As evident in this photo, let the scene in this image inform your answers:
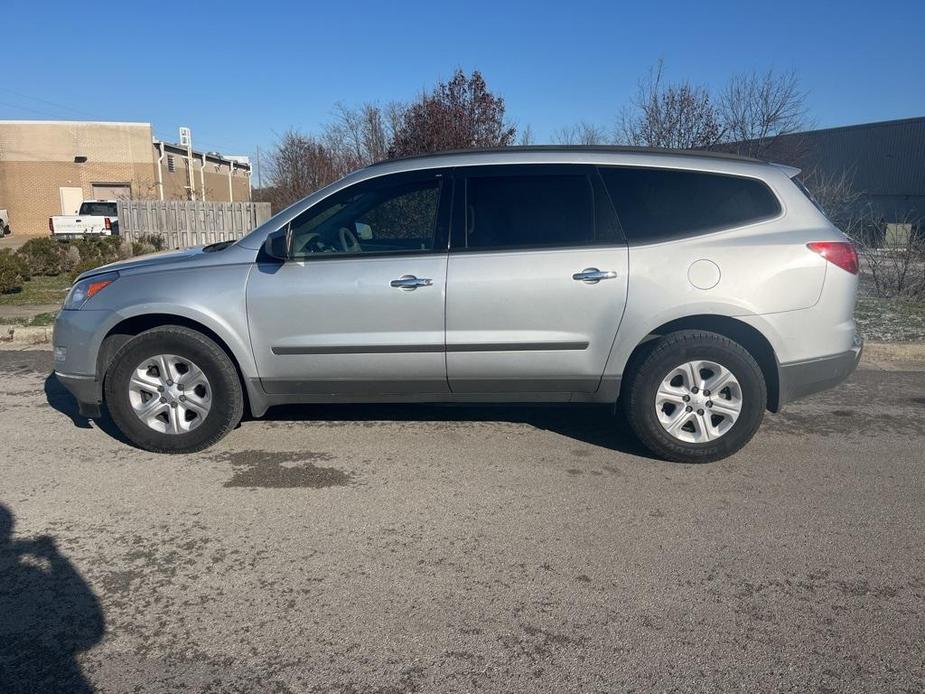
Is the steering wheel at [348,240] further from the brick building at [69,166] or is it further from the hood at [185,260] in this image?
the brick building at [69,166]

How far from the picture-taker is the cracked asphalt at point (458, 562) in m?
2.62

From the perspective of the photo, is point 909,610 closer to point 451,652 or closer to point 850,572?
point 850,572

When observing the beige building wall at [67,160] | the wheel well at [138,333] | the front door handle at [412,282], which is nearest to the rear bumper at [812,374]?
the front door handle at [412,282]

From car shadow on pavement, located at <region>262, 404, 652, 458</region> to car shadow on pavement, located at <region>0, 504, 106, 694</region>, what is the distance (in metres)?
2.23

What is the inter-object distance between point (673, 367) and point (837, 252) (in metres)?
1.23

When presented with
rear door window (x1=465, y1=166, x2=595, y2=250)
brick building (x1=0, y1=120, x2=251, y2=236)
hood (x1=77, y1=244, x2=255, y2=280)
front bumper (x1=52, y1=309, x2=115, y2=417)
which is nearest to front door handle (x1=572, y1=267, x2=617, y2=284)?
rear door window (x1=465, y1=166, x2=595, y2=250)

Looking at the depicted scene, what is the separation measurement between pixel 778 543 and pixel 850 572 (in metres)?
0.34

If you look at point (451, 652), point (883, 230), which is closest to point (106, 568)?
point (451, 652)

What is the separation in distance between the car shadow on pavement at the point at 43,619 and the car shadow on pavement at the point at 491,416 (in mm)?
2225

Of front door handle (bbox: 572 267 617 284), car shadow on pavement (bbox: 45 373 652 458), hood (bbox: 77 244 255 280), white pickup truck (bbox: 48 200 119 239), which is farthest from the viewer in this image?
white pickup truck (bbox: 48 200 119 239)

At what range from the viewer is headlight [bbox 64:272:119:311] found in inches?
185

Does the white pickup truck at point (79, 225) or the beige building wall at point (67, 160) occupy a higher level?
the beige building wall at point (67, 160)

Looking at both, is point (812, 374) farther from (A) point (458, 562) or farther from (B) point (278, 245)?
(B) point (278, 245)

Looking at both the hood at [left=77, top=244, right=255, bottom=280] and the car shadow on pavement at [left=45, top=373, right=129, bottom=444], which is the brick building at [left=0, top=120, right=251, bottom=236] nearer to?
the car shadow on pavement at [left=45, top=373, right=129, bottom=444]
